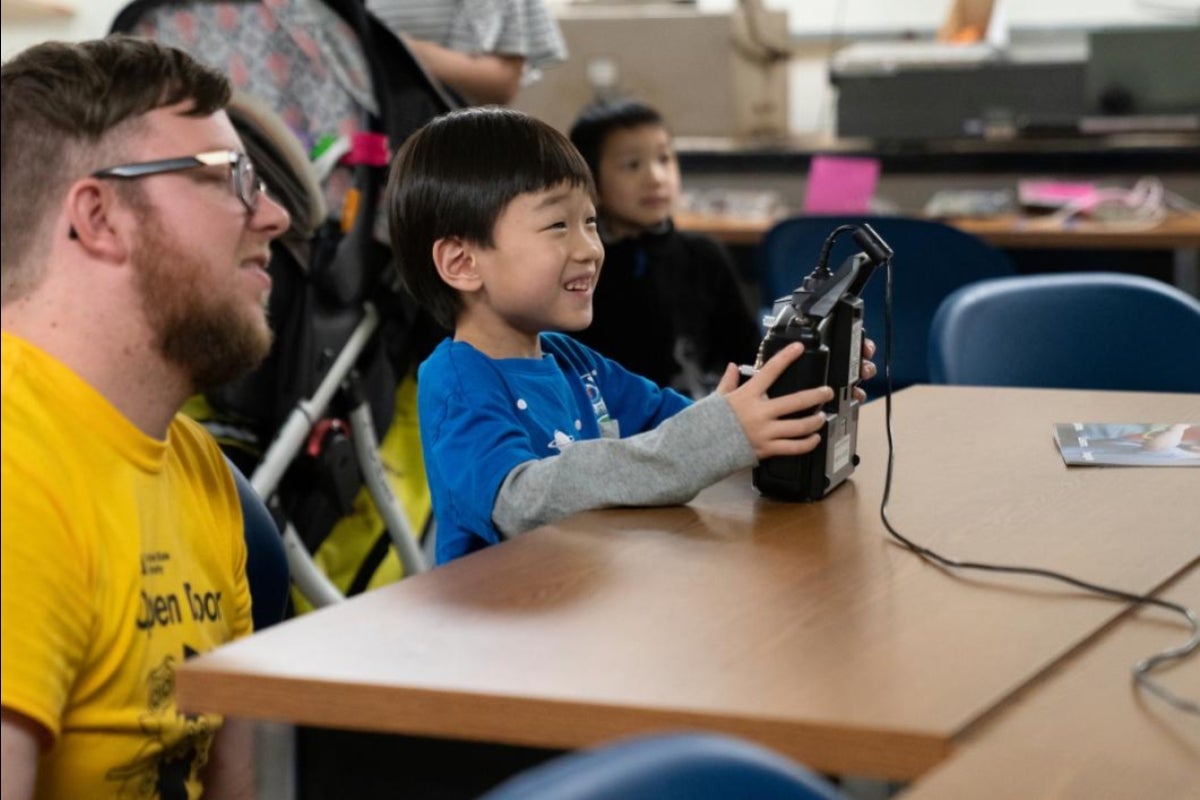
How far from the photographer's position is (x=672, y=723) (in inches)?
39.0

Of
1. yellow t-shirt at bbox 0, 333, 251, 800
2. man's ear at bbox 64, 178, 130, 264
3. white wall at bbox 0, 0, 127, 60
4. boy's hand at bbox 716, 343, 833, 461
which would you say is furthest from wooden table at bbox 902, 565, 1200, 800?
white wall at bbox 0, 0, 127, 60

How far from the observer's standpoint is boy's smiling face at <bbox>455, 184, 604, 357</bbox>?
184 centimetres

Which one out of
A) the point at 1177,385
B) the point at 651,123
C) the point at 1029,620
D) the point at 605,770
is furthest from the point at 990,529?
the point at 651,123

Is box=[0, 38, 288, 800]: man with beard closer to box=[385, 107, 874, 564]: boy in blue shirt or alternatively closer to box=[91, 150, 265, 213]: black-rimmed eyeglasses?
box=[91, 150, 265, 213]: black-rimmed eyeglasses

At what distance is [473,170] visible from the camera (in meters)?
1.85

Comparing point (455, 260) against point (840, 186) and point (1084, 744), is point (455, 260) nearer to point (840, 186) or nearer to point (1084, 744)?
point (1084, 744)

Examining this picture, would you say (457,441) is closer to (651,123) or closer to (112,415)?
(112,415)

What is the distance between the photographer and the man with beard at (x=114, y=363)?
3.84ft

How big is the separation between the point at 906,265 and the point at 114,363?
2537 mm

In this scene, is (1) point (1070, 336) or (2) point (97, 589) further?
(1) point (1070, 336)

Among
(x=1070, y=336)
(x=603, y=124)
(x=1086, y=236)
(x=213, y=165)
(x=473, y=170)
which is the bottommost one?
(x=1086, y=236)

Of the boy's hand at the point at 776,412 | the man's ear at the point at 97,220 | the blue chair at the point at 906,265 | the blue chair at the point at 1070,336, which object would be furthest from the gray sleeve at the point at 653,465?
the blue chair at the point at 906,265

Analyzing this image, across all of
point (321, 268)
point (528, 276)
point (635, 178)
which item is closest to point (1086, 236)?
point (635, 178)

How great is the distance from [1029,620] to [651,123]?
8.06 feet
